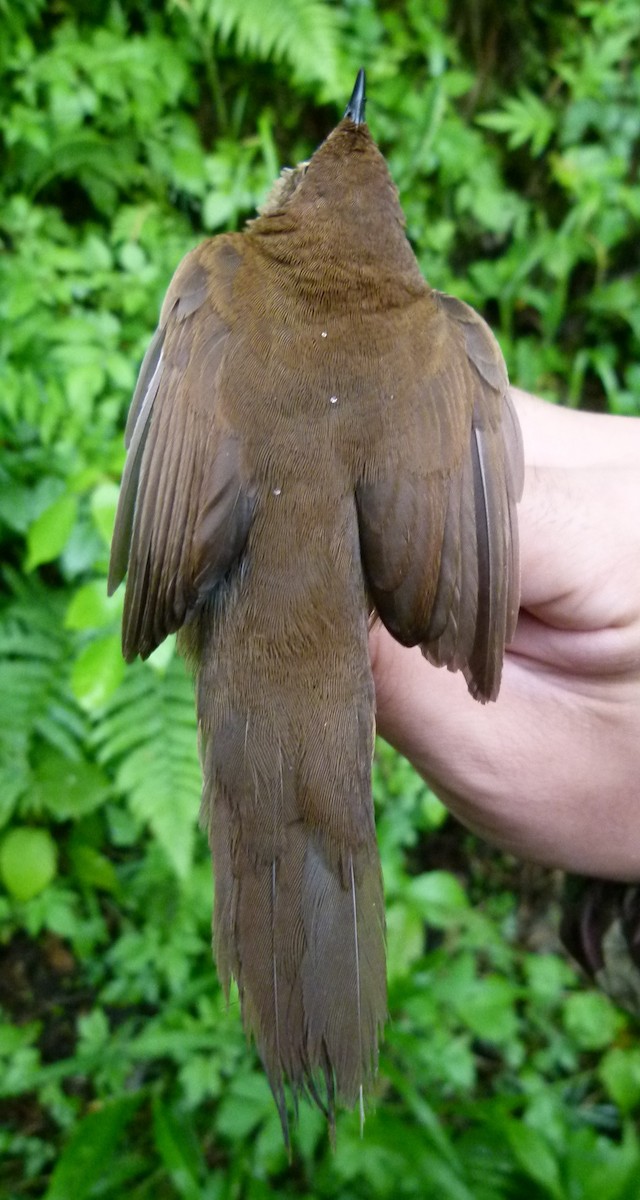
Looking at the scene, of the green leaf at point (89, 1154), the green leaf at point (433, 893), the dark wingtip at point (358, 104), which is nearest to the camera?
the dark wingtip at point (358, 104)

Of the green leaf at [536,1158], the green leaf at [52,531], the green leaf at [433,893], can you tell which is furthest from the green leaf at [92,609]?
the green leaf at [536,1158]

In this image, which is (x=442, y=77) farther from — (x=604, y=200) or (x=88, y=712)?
(x=88, y=712)

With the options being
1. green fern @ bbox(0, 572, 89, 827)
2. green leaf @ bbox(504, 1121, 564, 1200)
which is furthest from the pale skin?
green fern @ bbox(0, 572, 89, 827)

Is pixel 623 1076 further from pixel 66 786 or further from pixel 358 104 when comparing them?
pixel 358 104

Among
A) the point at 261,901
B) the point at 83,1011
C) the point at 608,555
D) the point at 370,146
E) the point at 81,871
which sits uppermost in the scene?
the point at 370,146

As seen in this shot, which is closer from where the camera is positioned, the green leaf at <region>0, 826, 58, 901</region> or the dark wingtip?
the dark wingtip

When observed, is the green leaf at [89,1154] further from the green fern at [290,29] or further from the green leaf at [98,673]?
the green fern at [290,29]

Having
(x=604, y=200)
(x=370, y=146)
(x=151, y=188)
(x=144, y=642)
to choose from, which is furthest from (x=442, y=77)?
(x=144, y=642)

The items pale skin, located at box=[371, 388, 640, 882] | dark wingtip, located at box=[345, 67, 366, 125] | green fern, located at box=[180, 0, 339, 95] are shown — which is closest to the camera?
pale skin, located at box=[371, 388, 640, 882]

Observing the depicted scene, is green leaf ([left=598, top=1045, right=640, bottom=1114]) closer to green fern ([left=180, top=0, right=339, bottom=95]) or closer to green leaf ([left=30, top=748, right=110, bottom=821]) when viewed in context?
green leaf ([left=30, top=748, right=110, bottom=821])
